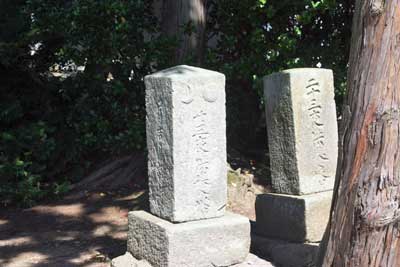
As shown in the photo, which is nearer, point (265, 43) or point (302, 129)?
point (302, 129)

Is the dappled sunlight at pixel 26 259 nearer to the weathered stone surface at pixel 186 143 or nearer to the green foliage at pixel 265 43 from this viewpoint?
the weathered stone surface at pixel 186 143

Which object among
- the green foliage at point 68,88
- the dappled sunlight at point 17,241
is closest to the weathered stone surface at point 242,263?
the dappled sunlight at point 17,241

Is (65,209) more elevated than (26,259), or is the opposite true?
(65,209)

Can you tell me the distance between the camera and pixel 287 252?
5152 mm

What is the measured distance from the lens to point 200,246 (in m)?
4.75

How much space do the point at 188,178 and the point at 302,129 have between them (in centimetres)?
115

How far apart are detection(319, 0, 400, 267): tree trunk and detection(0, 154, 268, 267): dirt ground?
3105 millimetres

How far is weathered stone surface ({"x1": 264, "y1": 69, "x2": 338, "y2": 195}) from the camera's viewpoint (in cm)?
521

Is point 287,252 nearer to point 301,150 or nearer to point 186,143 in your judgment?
point 301,150

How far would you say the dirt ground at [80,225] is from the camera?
5922 millimetres

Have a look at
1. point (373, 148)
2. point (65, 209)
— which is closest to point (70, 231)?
point (65, 209)

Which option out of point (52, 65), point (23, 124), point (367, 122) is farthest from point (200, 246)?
point (52, 65)

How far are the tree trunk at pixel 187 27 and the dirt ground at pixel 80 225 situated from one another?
1.66 m

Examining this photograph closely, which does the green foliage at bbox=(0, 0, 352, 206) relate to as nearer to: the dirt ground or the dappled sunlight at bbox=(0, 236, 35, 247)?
the dirt ground
